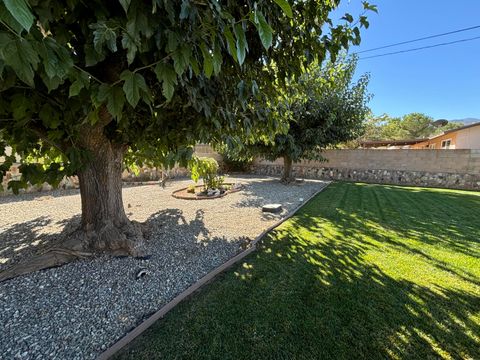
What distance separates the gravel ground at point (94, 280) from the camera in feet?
5.41

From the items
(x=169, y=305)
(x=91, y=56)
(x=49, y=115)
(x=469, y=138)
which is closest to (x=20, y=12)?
(x=91, y=56)

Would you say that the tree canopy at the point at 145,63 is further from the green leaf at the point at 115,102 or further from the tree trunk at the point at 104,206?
the tree trunk at the point at 104,206

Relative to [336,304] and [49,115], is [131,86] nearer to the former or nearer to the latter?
[49,115]

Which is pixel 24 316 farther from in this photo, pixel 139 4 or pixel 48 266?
pixel 139 4

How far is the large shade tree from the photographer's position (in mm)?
950

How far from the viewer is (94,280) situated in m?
2.34

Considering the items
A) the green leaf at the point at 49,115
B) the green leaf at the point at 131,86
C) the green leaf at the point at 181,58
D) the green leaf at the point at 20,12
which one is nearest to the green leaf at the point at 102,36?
the green leaf at the point at 131,86

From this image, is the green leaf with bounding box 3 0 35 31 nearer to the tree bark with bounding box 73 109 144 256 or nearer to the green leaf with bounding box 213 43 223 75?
the green leaf with bounding box 213 43 223 75

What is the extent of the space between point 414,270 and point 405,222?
2.34m

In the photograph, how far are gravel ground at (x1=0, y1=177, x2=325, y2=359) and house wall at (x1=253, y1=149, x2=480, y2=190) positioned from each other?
9019mm

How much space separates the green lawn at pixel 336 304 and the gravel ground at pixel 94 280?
12.3 inches

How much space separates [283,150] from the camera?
8.86 meters

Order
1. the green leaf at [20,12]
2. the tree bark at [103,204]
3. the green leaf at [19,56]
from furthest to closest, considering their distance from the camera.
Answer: the tree bark at [103,204], the green leaf at [19,56], the green leaf at [20,12]

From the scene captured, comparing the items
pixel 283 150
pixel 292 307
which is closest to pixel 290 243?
pixel 292 307
